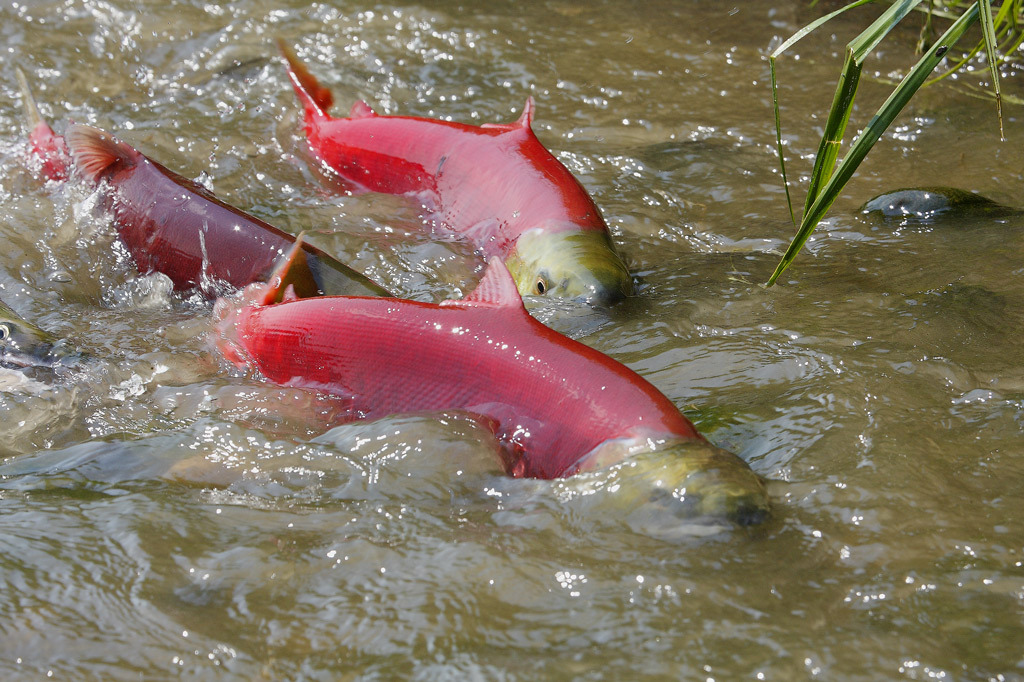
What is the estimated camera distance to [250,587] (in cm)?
215

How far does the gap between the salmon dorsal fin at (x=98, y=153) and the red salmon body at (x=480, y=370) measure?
135 cm

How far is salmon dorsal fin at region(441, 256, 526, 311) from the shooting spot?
2754 mm

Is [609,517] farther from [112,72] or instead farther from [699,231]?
[112,72]

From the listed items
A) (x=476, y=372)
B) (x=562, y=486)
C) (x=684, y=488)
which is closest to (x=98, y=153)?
(x=476, y=372)

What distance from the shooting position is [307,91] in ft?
16.7

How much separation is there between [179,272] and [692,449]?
7.47ft

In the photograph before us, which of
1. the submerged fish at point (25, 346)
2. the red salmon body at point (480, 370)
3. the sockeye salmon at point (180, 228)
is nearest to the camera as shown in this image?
the red salmon body at point (480, 370)

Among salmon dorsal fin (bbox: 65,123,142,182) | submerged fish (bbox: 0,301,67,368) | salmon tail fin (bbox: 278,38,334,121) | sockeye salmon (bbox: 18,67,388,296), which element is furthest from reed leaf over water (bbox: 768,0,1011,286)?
salmon tail fin (bbox: 278,38,334,121)

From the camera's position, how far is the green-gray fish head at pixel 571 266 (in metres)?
3.53

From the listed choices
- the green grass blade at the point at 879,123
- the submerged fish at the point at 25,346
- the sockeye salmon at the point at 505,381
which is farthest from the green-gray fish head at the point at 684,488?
the submerged fish at the point at 25,346

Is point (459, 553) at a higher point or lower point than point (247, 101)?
lower

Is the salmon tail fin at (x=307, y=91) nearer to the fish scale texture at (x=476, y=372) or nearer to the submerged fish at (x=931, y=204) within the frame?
the fish scale texture at (x=476, y=372)

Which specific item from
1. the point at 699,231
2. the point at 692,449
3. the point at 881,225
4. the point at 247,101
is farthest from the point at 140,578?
the point at 247,101

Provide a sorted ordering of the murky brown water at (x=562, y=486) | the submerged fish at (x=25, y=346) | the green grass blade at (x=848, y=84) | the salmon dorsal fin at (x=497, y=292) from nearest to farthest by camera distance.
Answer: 1. the murky brown water at (x=562, y=486)
2. the green grass blade at (x=848, y=84)
3. the salmon dorsal fin at (x=497, y=292)
4. the submerged fish at (x=25, y=346)
